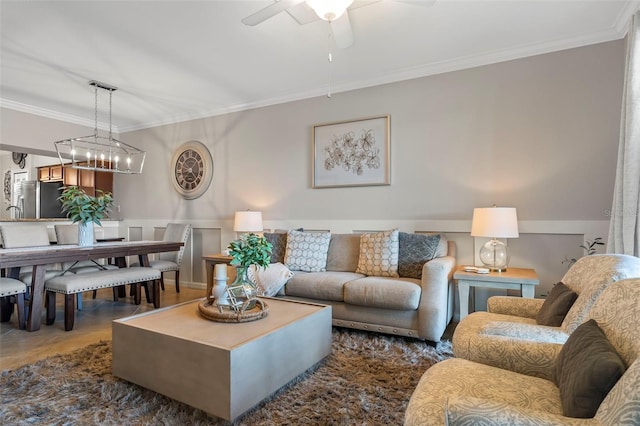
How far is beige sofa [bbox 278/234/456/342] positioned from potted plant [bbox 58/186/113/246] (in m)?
2.20

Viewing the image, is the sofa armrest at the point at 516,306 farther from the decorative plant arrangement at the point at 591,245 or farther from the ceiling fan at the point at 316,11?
the ceiling fan at the point at 316,11

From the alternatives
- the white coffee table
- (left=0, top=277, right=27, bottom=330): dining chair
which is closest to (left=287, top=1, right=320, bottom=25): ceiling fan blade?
the white coffee table

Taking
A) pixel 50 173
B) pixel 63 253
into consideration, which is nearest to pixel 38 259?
pixel 63 253

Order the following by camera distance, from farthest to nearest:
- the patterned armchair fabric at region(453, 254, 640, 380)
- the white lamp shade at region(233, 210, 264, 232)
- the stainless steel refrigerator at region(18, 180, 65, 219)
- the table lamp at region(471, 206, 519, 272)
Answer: the stainless steel refrigerator at region(18, 180, 65, 219) < the white lamp shade at region(233, 210, 264, 232) < the table lamp at region(471, 206, 519, 272) < the patterned armchair fabric at region(453, 254, 640, 380)

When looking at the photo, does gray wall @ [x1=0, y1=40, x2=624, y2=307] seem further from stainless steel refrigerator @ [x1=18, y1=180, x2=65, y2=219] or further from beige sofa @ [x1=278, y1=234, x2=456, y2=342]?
stainless steel refrigerator @ [x1=18, y1=180, x2=65, y2=219]

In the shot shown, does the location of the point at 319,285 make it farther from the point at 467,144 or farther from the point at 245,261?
the point at 467,144

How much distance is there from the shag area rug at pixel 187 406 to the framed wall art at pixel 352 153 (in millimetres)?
1900

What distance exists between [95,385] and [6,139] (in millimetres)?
3992

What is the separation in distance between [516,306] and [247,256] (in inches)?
64.6

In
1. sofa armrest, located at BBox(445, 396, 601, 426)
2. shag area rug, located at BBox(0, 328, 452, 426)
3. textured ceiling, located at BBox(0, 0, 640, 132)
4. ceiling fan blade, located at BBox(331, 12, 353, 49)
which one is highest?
textured ceiling, located at BBox(0, 0, 640, 132)

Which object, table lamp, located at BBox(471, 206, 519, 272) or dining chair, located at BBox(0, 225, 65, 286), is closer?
table lamp, located at BBox(471, 206, 519, 272)

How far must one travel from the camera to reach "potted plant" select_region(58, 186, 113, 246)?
3.55 meters

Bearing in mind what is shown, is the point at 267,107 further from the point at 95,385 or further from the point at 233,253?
the point at 95,385

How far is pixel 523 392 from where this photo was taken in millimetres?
1176
